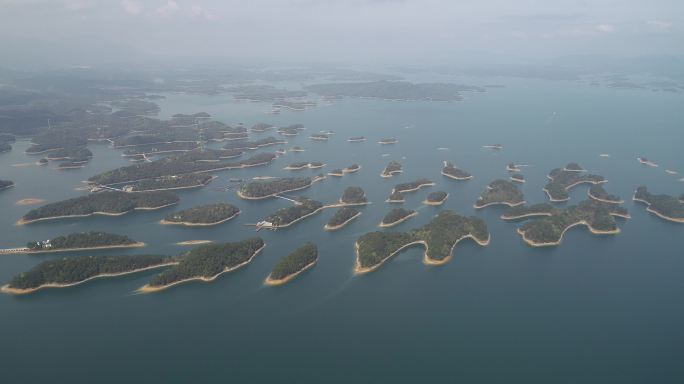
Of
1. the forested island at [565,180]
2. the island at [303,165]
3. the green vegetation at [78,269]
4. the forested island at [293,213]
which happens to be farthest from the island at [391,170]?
the green vegetation at [78,269]

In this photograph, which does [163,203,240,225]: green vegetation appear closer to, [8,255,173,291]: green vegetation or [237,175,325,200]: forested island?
[237,175,325,200]: forested island

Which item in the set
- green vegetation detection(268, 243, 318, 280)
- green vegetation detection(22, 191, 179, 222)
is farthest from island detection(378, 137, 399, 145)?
green vegetation detection(268, 243, 318, 280)

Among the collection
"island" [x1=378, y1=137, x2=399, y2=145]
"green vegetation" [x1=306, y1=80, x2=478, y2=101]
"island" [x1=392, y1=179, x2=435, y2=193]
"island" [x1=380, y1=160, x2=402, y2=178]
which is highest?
"green vegetation" [x1=306, y1=80, x2=478, y2=101]

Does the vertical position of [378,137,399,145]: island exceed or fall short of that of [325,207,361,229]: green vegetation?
it exceeds it

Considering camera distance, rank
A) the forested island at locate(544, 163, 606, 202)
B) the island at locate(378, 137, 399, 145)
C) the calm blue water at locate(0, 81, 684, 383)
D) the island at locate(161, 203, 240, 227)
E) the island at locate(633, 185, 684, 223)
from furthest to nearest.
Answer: the island at locate(378, 137, 399, 145)
the forested island at locate(544, 163, 606, 202)
the island at locate(633, 185, 684, 223)
the island at locate(161, 203, 240, 227)
the calm blue water at locate(0, 81, 684, 383)

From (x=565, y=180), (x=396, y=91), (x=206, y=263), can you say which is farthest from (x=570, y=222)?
(x=396, y=91)

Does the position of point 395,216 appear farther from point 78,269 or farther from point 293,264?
Result: point 78,269
